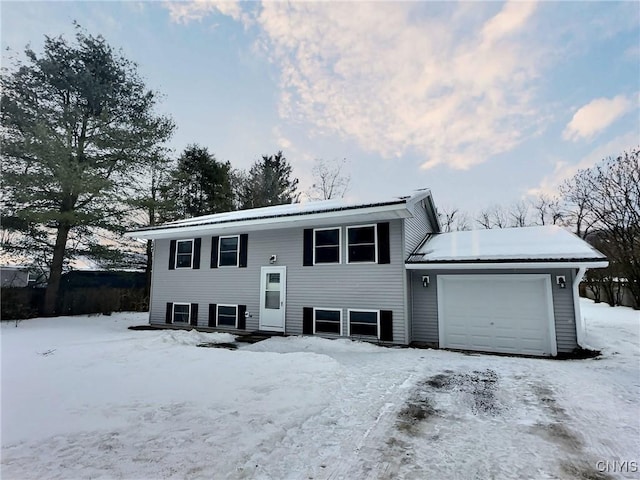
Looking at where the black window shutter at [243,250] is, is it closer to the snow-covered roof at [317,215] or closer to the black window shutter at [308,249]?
the snow-covered roof at [317,215]

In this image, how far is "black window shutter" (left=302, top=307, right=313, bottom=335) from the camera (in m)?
9.59

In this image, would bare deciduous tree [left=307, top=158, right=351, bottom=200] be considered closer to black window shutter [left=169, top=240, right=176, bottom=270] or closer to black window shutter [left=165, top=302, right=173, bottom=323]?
black window shutter [left=169, top=240, right=176, bottom=270]

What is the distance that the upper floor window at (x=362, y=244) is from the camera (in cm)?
907

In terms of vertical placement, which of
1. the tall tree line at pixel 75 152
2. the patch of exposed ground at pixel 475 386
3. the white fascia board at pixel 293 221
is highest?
the tall tree line at pixel 75 152

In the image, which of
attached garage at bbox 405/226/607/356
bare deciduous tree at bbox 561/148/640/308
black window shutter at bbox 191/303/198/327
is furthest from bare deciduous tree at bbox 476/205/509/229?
black window shutter at bbox 191/303/198/327

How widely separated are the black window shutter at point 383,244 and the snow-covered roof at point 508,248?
61 centimetres

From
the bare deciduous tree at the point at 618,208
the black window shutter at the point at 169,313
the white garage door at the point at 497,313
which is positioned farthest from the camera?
the bare deciduous tree at the point at 618,208

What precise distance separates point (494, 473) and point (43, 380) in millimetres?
5773

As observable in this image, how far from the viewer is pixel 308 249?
992cm

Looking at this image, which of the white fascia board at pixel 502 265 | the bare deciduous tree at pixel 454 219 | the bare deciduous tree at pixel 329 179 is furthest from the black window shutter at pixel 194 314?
the bare deciduous tree at pixel 454 219

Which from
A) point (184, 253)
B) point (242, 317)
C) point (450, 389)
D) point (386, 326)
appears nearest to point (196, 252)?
point (184, 253)

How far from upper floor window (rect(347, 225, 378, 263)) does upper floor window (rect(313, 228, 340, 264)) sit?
15.0 inches

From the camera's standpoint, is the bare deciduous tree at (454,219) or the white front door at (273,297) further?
the bare deciduous tree at (454,219)

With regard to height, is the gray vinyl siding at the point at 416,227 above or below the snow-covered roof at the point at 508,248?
above
